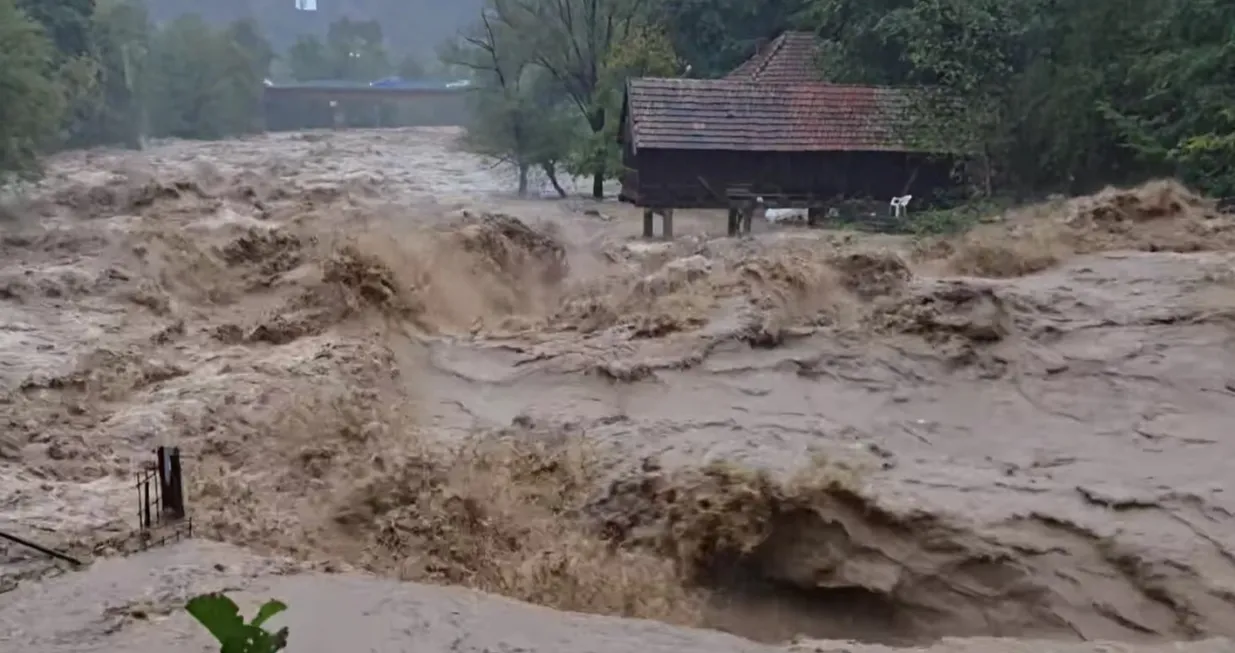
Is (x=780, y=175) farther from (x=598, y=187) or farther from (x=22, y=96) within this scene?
(x=22, y=96)

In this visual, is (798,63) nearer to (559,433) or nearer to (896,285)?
(896,285)

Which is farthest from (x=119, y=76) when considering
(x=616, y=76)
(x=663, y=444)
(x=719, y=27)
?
(x=663, y=444)

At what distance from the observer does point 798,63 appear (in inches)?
926

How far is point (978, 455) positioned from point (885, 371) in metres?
1.74

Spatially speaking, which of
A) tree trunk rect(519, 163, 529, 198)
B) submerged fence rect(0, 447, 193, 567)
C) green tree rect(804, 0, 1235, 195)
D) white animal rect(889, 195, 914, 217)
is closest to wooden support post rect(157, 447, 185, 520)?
submerged fence rect(0, 447, 193, 567)

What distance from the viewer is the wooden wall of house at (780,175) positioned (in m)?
20.6

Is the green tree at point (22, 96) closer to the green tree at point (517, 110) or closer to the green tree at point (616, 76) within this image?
the green tree at point (517, 110)

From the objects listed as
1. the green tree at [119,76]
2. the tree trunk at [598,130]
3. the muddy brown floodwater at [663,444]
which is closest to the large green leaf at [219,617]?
the muddy brown floodwater at [663,444]

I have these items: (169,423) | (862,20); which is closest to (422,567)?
(169,423)

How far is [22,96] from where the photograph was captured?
2031cm

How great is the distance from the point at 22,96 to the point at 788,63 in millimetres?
13306

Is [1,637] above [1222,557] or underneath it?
above

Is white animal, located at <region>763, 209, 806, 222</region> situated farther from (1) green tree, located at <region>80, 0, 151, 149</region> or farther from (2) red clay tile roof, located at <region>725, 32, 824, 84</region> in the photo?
(1) green tree, located at <region>80, 0, 151, 149</region>

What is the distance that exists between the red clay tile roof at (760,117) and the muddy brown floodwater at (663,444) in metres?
5.67
